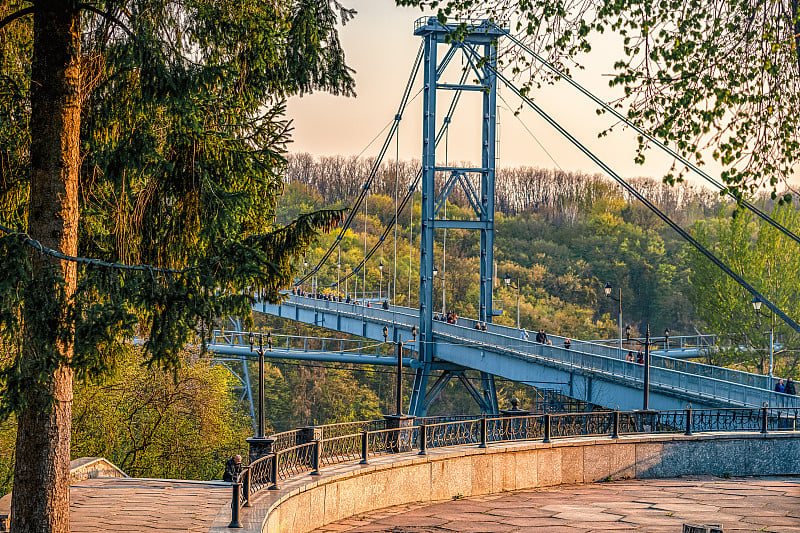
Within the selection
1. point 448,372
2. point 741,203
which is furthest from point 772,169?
point 448,372

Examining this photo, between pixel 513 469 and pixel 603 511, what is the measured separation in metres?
2.34

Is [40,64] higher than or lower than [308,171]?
lower

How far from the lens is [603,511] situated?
1386cm

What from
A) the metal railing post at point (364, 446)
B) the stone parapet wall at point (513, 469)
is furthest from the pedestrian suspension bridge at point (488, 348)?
the metal railing post at point (364, 446)

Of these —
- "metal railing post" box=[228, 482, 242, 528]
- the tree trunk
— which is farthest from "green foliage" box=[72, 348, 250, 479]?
"metal railing post" box=[228, 482, 242, 528]

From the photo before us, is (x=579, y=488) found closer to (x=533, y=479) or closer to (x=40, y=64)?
(x=533, y=479)

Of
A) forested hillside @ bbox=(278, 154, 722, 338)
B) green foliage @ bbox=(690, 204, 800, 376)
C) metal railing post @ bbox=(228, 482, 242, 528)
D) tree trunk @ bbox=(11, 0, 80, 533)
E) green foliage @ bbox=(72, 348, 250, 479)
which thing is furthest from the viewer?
forested hillside @ bbox=(278, 154, 722, 338)

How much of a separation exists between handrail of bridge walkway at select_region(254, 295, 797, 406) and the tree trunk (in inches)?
759

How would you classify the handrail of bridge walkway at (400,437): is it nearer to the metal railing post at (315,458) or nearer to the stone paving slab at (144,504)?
the metal railing post at (315,458)

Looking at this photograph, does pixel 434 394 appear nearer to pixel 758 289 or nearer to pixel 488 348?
pixel 488 348

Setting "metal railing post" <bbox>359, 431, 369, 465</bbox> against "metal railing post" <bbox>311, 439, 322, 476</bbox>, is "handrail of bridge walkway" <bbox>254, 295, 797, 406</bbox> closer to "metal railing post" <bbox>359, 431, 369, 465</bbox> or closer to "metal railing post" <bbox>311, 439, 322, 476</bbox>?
"metal railing post" <bbox>359, 431, 369, 465</bbox>

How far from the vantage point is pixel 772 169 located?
911cm

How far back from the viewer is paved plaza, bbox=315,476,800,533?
12633 millimetres

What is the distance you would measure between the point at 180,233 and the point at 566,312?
2635 inches
